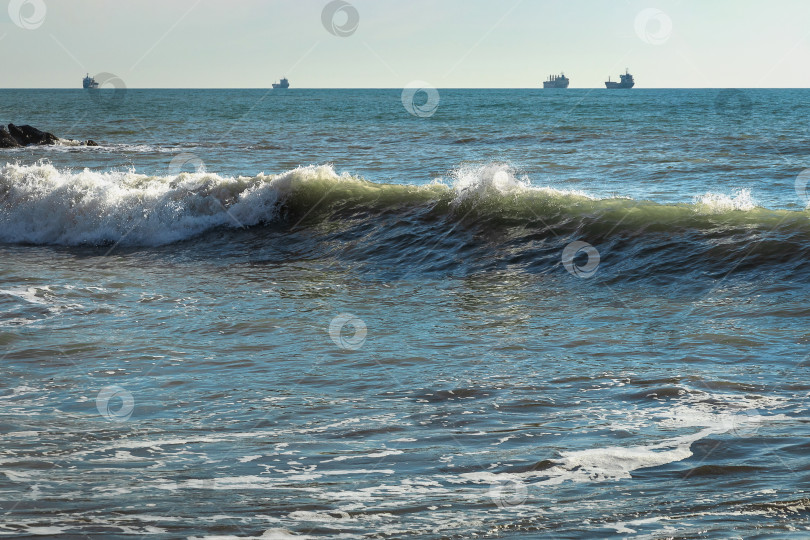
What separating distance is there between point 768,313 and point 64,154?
1202 inches

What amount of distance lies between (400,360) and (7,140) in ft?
116

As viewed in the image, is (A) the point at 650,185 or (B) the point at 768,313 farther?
(A) the point at 650,185

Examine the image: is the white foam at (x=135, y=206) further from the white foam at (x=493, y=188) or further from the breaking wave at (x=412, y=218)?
the white foam at (x=493, y=188)

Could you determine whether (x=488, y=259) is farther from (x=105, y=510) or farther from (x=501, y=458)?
(x=105, y=510)

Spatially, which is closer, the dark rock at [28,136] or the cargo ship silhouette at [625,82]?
the dark rock at [28,136]

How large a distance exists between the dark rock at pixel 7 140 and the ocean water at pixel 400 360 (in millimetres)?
20912

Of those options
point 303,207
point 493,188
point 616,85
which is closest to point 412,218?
point 493,188

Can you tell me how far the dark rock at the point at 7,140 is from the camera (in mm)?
36719

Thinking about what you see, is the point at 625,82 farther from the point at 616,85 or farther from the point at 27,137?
the point at 27,137

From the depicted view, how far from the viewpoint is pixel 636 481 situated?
444cm

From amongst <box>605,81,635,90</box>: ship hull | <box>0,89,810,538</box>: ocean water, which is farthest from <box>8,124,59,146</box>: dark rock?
<box>605,81,635,90</box>: ship hull

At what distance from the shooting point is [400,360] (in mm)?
7133

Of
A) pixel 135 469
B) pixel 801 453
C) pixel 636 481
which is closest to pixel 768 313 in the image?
pixel 801 453

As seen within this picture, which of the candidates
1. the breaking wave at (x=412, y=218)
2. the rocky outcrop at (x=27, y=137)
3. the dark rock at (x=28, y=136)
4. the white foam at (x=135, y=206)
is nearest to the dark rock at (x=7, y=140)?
the rocky outcrop at (x=27, y=137)
